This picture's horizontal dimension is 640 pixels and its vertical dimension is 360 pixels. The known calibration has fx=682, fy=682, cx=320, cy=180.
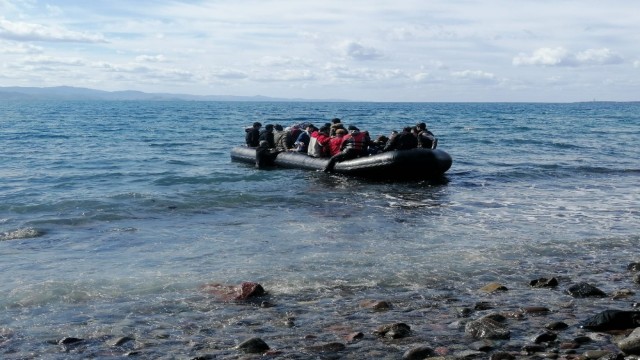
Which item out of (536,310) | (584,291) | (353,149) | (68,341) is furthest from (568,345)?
(353,149)

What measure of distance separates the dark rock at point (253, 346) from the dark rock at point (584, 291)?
3944mm

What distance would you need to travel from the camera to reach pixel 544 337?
21.5 ft

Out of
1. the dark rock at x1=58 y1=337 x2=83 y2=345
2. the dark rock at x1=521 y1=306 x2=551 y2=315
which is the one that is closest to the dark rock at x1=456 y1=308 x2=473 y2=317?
the dark rock at x1=521 y1=306 x2=551 y2=315

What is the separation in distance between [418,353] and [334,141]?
15237 mm

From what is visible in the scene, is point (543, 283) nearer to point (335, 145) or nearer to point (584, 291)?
point (584, 291)

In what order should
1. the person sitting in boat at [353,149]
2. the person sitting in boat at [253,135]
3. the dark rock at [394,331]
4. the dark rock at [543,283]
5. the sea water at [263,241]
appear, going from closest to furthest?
the dark rock at [394,331] < the sea water at [263,241] < the dark rock at [543,283] < the person sitting in boat at [353,149] < the person sitting in boat at [253,135]

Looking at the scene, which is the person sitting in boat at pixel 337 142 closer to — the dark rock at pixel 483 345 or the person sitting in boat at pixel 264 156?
the person sitting in boat at pixel 264 156

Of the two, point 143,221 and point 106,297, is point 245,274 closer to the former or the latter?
point 106,297

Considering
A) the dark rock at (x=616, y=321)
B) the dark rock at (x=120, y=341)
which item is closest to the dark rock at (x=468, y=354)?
the dark rock at (x=616, y=321)

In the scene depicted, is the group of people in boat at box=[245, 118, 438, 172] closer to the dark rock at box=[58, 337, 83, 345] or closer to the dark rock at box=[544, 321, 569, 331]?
the dark rock at box=[544, 321, 569, 331]

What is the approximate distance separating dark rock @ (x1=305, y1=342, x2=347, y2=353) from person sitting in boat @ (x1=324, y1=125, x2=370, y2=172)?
13.7m

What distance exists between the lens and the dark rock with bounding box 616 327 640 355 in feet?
19.7

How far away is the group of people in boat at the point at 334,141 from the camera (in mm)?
19562

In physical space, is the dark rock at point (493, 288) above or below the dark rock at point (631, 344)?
below
